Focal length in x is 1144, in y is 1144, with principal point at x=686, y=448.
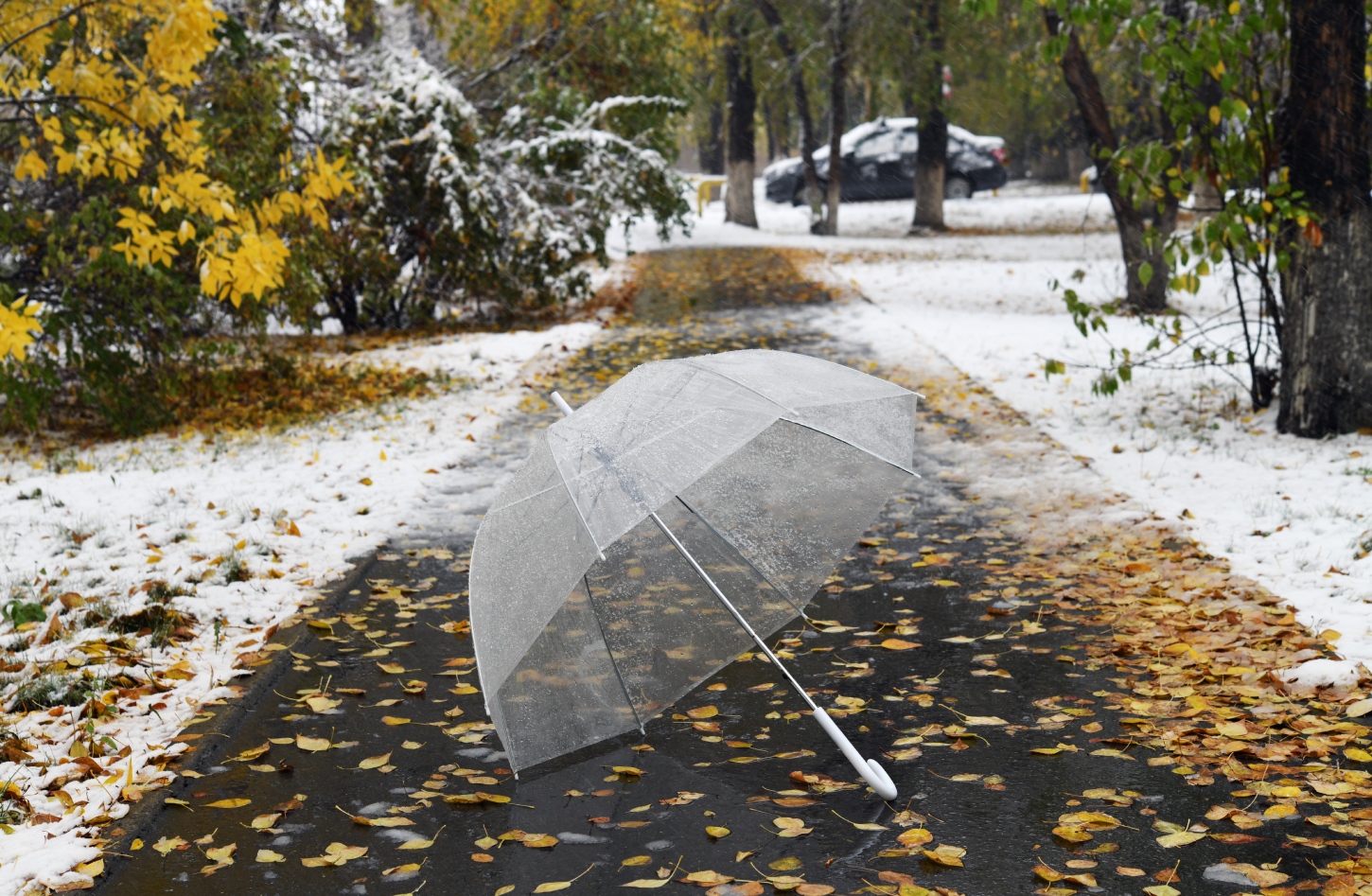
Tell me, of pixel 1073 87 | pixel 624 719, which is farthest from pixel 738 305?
pixel 624 719

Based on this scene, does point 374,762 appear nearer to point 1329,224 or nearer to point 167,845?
point 167,845

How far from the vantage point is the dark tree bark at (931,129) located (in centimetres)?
1834

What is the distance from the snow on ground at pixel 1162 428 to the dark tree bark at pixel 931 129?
9.55 ft

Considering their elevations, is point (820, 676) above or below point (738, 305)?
below

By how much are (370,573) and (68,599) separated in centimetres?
128

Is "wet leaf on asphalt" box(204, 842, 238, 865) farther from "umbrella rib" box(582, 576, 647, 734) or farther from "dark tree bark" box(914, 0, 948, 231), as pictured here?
"dark tree bark" box(914, 0, 948, 231)

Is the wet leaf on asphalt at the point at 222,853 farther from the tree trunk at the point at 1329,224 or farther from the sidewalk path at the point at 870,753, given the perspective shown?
the tree trunk at the point at 1329,224

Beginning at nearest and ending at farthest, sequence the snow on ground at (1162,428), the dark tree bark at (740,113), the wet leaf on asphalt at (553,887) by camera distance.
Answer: the wet leaf on asphalt at (553,887)
the snow on ground at (1162,428)
the dark tree bark at (740,113)

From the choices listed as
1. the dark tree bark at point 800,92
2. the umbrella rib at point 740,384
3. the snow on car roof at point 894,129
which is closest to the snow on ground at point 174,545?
the umbrella rib at point 740,384

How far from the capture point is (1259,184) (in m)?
6.97

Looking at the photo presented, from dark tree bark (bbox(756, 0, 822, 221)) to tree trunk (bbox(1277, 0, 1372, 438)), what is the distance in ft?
42.9

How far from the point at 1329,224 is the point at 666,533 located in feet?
17.0

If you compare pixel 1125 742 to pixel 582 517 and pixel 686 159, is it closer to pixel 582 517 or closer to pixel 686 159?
pixel 582 517

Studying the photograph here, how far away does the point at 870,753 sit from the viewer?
357cm
